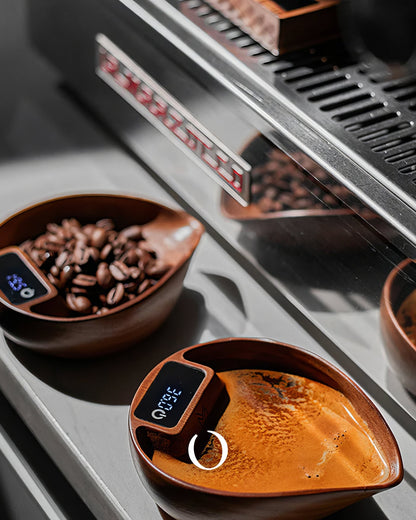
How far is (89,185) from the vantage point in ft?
4.39

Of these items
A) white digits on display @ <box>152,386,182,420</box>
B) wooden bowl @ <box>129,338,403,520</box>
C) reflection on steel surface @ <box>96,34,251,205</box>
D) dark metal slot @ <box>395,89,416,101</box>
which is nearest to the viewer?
wooden bowl @ <box>129,338,403,520</box>

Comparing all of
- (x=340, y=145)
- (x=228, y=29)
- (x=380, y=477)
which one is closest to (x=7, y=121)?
(x=228, y=29)

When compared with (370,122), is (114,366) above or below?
below

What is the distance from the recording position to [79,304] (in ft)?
3.31

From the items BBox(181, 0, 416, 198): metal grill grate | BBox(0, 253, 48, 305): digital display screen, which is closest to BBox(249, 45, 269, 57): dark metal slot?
BBox(181, 0, 416, 198): metal grill grate

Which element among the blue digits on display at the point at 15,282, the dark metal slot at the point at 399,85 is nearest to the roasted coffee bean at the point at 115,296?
the blue digits on display at the point at 15,282

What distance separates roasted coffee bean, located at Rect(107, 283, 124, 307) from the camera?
39.6 inches

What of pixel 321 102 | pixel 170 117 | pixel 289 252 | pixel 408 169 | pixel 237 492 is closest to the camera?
pixel 237 492

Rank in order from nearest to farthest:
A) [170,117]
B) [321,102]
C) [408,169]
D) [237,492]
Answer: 1. [237,492]
2. [408,169]
3. [321,102]
4. [170,117]

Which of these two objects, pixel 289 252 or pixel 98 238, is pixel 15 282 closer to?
pixel 98 238

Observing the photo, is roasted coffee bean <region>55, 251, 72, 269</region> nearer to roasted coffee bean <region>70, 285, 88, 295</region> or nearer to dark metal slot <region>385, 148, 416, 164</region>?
roasted coffee bean <region>70, 285, 88, 295</region>

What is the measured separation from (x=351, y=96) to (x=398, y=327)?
302 mm

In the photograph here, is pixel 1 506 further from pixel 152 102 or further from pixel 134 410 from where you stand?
pixel 152 102

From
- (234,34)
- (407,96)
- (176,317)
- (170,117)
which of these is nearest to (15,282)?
(176,317)
